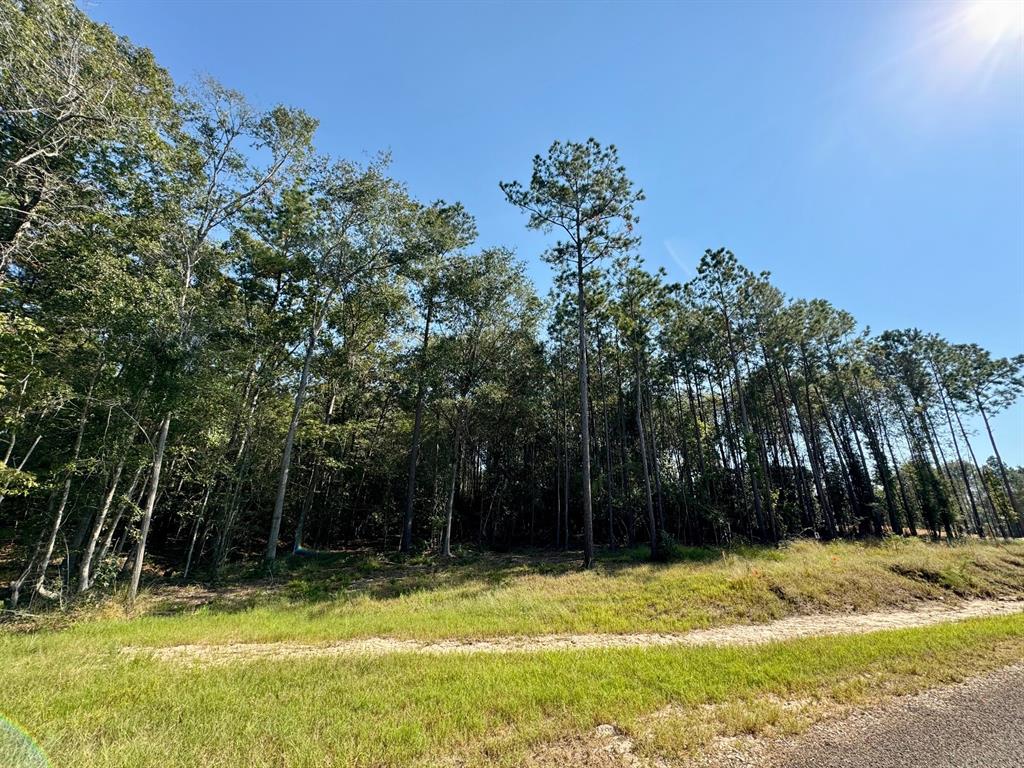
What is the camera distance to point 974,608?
1105cm

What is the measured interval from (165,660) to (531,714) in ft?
20.2

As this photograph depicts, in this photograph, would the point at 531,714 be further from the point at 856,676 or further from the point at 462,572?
the point at 462,572

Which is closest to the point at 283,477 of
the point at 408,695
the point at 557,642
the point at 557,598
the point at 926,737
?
the point at 557,598

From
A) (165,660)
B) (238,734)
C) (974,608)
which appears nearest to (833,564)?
(974,608)

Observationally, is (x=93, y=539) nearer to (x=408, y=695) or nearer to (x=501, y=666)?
Result: (x=408, y=695)

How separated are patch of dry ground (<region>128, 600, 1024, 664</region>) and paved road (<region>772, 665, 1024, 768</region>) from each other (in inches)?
128

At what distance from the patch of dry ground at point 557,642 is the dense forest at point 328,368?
5.82 m

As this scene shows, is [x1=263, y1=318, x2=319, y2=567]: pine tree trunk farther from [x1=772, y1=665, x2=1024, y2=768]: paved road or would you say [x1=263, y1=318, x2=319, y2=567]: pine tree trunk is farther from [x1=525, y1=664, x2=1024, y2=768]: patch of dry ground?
[x1=772, y1=665, x2=1024, y2=768]: paved road

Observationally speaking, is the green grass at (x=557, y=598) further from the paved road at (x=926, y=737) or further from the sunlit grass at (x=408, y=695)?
the paved road at (x=926, y=737)

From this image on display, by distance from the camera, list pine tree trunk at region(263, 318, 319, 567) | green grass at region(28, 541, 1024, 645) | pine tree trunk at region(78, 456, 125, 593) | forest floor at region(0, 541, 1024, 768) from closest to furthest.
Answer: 1. forest floor at region(0, 541, 1024, 768)
2. green grass at region(28, 541, 1024, 645)
3. pine tree trunk at region(78, 456, 125, 593)
4. pine tree trunk at region(263, 318, 319, 567)

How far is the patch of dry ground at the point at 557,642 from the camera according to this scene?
23.8ft

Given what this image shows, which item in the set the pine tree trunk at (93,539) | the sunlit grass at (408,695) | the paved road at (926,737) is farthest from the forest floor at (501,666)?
the pine tree trunk at (93,539)

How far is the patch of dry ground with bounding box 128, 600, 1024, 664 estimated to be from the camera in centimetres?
727

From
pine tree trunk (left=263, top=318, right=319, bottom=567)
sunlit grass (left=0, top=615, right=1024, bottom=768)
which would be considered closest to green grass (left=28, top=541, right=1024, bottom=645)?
pine tree trunk (left=263, top=318, right=319, bottom=567)
